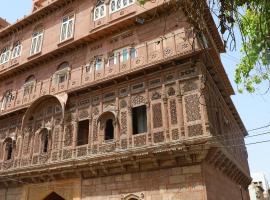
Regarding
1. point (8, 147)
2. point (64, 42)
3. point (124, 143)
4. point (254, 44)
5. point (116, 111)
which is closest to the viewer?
point (254, 44)

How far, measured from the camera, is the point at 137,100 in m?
12.6

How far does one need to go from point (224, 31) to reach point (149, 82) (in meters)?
8.85

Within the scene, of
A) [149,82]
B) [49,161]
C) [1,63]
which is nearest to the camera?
[149,82]

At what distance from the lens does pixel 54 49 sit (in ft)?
54.3

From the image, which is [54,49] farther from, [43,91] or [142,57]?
[142,57]

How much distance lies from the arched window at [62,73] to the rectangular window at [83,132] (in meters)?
2.82

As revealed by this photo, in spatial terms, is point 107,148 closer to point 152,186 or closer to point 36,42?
point 152,186

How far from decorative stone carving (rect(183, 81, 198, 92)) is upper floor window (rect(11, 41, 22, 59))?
12.1m

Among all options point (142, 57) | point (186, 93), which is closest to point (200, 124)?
point (186, 93)

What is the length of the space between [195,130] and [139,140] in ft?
7.61

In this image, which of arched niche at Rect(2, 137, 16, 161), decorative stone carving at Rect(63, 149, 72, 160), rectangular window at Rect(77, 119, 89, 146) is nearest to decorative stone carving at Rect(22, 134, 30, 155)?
arched niche at Rect(2, 137, 16, 161)

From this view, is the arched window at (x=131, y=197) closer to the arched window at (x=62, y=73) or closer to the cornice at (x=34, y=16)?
the arched window at (x=62, y=73)

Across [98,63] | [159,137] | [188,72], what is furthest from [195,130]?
[98,63]

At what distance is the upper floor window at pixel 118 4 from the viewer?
14.9 metres
